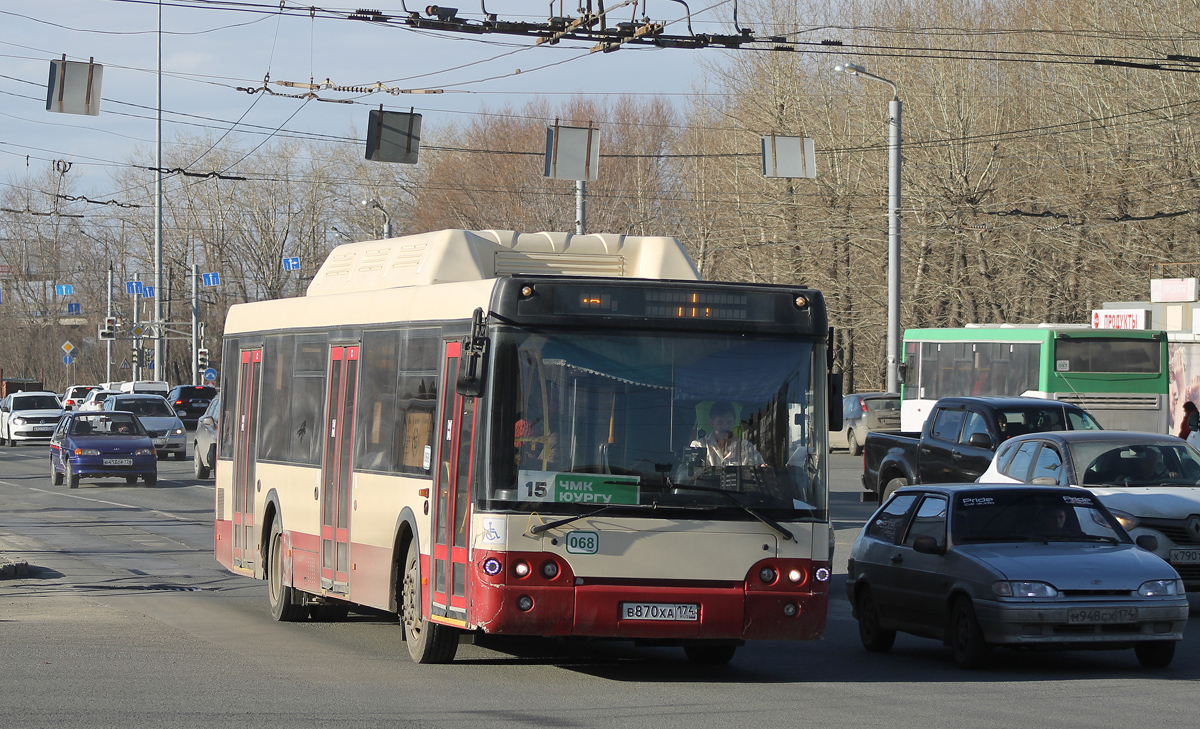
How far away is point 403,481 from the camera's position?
10727 millimetres

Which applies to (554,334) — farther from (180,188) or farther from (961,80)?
(180,188)

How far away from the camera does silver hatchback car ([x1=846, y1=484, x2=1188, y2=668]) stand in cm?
1055

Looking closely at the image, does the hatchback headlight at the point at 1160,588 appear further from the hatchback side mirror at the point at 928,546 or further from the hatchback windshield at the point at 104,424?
the hatchback windshield at the point at 104,424

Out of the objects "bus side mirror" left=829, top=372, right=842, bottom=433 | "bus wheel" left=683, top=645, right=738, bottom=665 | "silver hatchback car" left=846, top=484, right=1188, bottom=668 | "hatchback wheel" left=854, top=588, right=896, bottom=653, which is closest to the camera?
"bus side mirror" left=829, top=372, right=842, bottom=433

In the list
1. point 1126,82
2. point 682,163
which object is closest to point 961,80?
point 1126,82

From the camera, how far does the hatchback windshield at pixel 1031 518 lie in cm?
1153

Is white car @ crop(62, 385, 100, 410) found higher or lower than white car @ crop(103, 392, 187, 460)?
higher

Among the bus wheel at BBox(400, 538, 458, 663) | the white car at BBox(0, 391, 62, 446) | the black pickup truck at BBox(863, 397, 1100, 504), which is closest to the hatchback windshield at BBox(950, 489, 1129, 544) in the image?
the bus wheel at BBox(400, 538, 458, 663)

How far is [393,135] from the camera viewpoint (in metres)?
24.7

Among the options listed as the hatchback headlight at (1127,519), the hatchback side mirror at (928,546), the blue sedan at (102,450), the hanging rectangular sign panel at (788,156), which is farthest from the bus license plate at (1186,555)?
the blue sedan at (102,450)

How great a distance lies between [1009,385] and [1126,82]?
15.5 meters

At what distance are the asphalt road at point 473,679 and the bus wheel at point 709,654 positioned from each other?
0.08m

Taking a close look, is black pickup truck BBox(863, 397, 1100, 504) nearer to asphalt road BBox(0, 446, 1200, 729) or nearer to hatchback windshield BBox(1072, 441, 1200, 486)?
hatchback windshield BBox(1072, 441, 1200, 486)

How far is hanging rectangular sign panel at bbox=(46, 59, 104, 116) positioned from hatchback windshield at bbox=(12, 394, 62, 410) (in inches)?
1292
